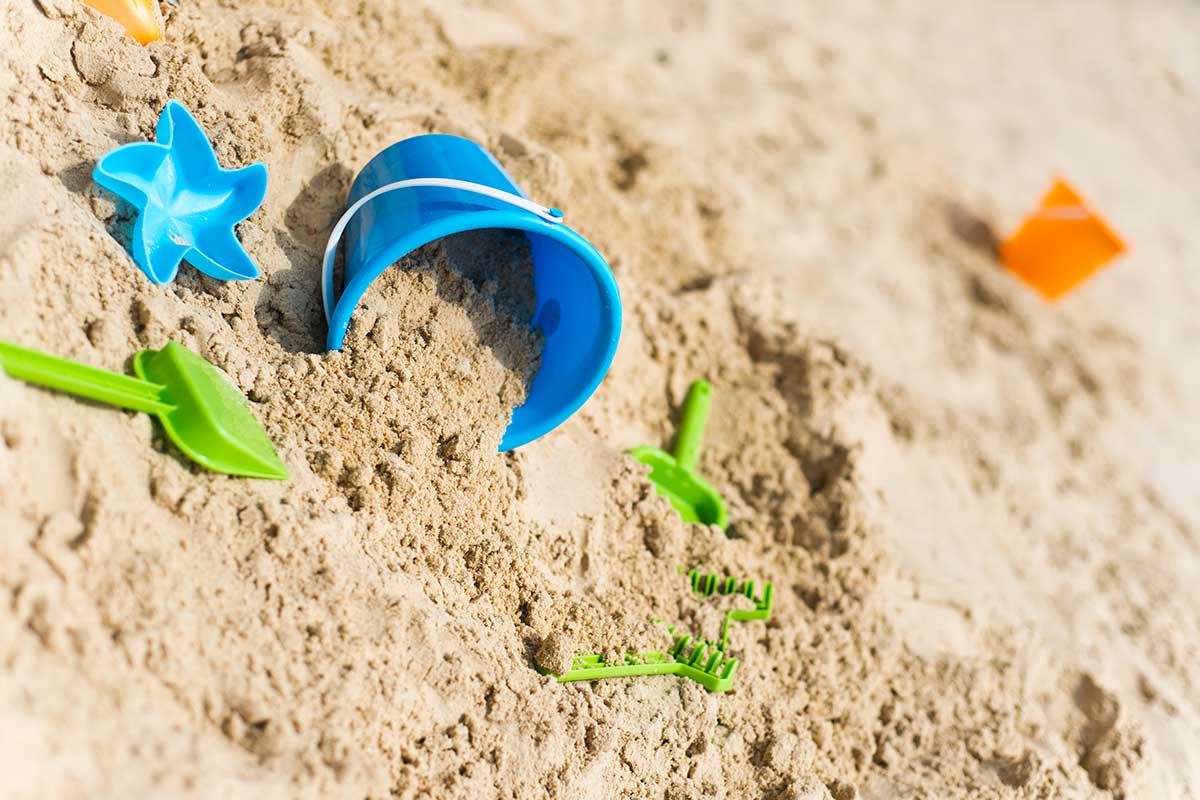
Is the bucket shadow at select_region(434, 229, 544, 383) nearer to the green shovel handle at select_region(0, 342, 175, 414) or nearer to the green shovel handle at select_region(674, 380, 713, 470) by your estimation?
the green shovel handle at select_region(674, 380, 713, 470)

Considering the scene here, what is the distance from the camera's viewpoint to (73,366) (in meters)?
1.23

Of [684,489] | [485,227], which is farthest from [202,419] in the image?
[684,489]

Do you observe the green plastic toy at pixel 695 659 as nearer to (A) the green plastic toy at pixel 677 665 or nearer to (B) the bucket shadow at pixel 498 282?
(A) the green plastic toy at pixel 677 665

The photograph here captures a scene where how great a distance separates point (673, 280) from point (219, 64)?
42.6 inches

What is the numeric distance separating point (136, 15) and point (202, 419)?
0.82 m

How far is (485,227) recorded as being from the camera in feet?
5.26

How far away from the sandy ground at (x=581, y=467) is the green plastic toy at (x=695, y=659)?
2 cm

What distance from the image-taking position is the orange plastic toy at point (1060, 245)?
293cm

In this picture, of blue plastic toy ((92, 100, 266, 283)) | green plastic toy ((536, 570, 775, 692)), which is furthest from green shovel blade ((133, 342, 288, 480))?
green plastic toy ((536, 570, 775, 692))

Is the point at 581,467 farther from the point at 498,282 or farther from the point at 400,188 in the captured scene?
the point at 400,188

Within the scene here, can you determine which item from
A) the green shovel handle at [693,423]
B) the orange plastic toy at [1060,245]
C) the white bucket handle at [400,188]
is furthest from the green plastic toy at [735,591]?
the orange plastic toy at [1060,245]

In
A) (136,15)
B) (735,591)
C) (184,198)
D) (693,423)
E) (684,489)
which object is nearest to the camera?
(184,198)

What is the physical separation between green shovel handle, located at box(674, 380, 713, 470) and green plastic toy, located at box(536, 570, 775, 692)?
0.96ft

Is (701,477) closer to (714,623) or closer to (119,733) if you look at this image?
(714,623)
